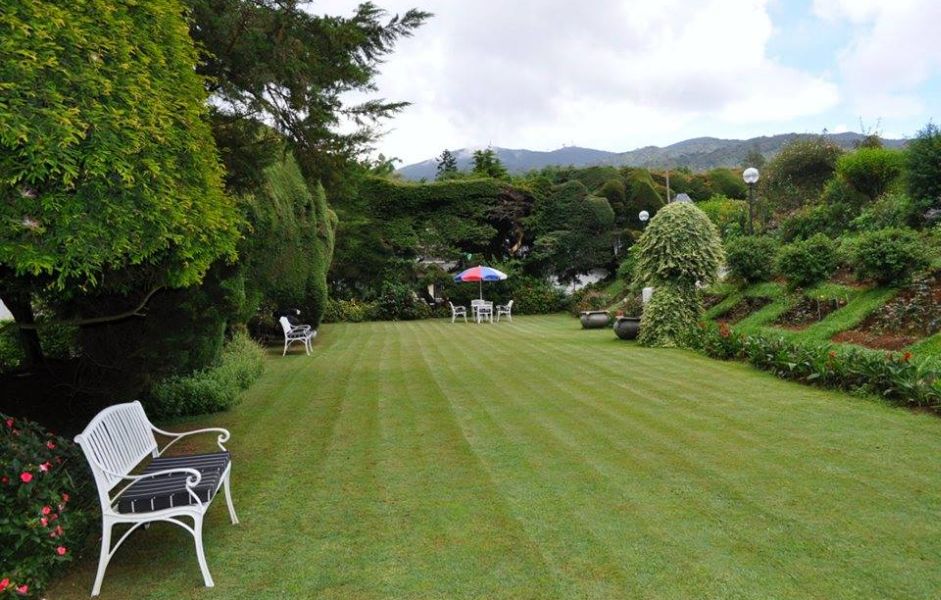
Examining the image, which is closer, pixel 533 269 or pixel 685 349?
pixel 685 349

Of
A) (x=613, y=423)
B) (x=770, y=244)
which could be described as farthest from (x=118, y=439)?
(x=770, y=244)

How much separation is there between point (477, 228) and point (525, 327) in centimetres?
834

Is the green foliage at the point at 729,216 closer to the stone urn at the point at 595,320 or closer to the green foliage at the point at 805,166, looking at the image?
the green foliage at the point at 805,166

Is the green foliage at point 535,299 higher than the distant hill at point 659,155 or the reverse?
the reverse

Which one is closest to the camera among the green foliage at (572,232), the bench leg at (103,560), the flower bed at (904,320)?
the bench leg at (103,560)

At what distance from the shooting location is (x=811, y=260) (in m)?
11.6

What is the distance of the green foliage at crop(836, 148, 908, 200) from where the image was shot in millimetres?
16156

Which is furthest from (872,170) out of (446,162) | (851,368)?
(446,162)

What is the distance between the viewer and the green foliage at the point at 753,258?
13.3 m

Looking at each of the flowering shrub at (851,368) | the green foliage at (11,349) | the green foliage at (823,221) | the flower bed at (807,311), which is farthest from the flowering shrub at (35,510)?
the green foliage at (823,221)

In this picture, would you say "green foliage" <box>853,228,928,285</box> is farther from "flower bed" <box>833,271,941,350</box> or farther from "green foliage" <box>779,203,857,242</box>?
"green foliage" <box>779,203,857,242</box>

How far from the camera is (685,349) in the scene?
11180 mm

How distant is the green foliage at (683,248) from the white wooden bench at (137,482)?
983cm

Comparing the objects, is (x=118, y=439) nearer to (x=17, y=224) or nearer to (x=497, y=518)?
(x=17, y=224)
